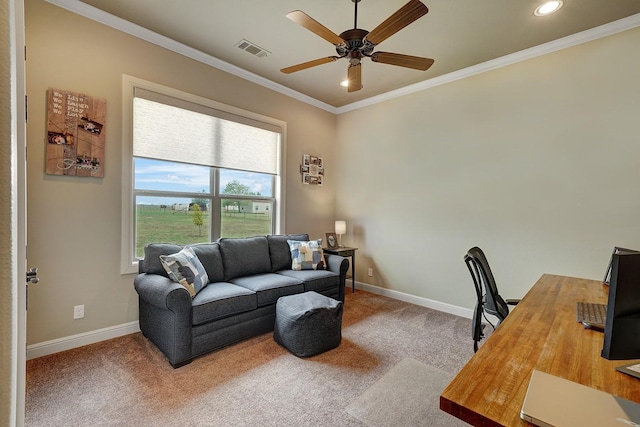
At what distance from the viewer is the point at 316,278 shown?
3.38m

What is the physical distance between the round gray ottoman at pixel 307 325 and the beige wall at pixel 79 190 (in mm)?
1516

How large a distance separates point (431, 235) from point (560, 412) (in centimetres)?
321

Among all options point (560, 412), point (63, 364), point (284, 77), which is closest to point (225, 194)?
point (284, 77)

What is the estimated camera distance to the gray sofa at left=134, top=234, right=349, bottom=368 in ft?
7.64

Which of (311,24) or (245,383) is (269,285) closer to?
(245,383)

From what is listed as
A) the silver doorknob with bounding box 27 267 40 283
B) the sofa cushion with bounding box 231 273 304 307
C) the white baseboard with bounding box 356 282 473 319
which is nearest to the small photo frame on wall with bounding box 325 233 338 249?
the white baseboard with bounding box 356 282 473 319

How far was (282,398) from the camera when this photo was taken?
1989 mm

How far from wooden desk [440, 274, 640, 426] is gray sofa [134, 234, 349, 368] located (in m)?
2.06

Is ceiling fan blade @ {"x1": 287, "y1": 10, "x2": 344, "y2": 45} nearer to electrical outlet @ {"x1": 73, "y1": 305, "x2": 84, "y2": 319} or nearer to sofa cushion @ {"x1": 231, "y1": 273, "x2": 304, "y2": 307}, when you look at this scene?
sofa cushion @ {"x1": 231, "y1": 273, "x2": 304, "y2": 307}

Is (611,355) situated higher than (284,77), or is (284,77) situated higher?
(284,77)

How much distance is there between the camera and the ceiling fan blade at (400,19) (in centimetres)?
180

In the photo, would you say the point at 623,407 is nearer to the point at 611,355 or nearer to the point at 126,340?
the point at 611,355

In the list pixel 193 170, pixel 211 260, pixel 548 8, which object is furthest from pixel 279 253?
pixel 548 8

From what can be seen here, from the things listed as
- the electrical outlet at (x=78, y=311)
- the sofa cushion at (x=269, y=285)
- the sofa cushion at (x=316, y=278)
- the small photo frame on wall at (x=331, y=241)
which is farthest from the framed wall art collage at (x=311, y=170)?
the electrical outlet at (x=78, y=311)
